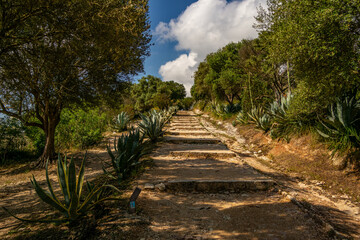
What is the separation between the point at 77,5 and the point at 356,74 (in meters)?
5.45

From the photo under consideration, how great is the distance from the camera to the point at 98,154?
21.4 feet

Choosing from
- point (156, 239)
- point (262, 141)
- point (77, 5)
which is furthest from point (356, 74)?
point (77, 5)

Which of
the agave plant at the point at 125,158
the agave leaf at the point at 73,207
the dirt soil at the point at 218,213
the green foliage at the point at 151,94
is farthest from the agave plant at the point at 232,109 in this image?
the agave leaf at the point at 73,207

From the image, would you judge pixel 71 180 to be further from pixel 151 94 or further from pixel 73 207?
pixel 151 94

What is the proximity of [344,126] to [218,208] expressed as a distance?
3.51 m

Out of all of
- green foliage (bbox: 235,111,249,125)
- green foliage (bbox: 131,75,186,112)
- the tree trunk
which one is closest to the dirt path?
the tree trunk

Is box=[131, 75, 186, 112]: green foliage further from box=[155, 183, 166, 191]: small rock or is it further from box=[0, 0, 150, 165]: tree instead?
box=[155, 183, 166, 191]: small rock

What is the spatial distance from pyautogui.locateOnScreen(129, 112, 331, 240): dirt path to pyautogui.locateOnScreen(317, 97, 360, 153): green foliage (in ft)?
6.75

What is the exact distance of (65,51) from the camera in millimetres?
4398

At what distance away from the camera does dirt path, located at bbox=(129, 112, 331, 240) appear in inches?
79.3

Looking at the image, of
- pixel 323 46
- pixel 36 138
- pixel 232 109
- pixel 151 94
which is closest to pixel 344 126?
pixel 323 46

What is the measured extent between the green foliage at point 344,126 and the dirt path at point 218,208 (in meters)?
2.06

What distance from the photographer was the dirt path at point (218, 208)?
2.01 meters

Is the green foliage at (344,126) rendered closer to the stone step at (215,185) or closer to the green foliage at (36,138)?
the stone step at (215,185)
